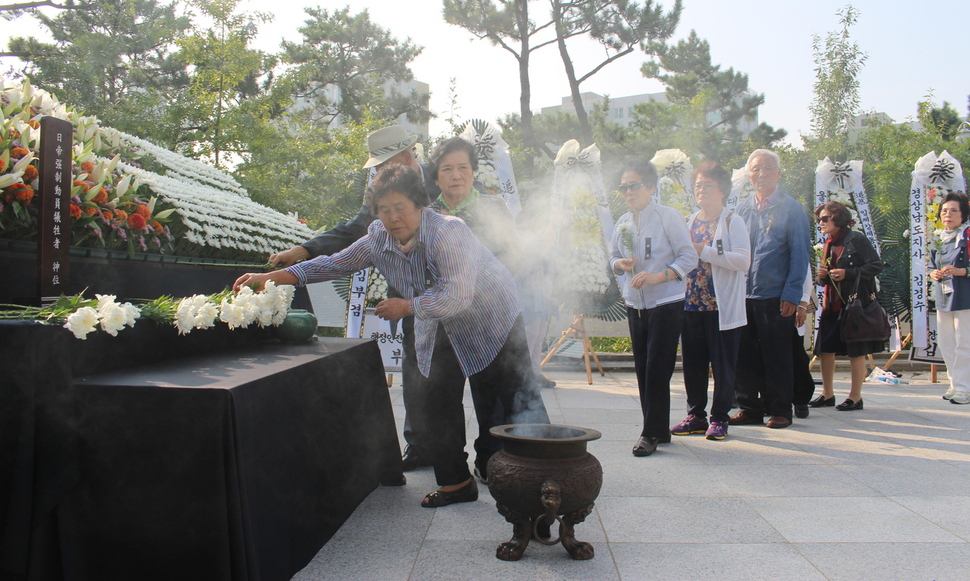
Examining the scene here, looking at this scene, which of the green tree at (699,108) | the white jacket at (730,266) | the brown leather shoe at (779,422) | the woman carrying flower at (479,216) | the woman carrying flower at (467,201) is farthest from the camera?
the green tree at (699,108)

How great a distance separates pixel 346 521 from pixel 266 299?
112 centimetres

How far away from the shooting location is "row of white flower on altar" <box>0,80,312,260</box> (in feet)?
9.02

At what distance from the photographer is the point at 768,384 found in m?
5.61

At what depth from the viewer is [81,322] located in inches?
84.5

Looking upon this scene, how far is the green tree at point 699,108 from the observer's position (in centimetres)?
2203

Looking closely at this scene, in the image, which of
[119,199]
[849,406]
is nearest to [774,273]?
[849,406]

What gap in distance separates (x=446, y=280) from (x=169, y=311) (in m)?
1.14

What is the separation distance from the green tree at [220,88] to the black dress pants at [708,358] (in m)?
9.58

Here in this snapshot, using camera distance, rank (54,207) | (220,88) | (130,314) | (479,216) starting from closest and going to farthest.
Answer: (130,314), (54,207), (479,216), (220,88)

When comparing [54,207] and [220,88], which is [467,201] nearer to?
[54,207]

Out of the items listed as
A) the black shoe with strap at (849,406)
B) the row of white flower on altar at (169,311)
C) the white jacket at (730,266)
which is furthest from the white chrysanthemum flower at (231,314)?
the black shoe with strap at (849,406)

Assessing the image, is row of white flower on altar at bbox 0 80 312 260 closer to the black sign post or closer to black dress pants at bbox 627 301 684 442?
the black sign post

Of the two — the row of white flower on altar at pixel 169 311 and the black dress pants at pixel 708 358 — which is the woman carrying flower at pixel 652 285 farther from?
the row of white flower on altar at pixel 169 311

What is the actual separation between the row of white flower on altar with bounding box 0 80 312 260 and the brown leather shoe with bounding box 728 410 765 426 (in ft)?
12.5
